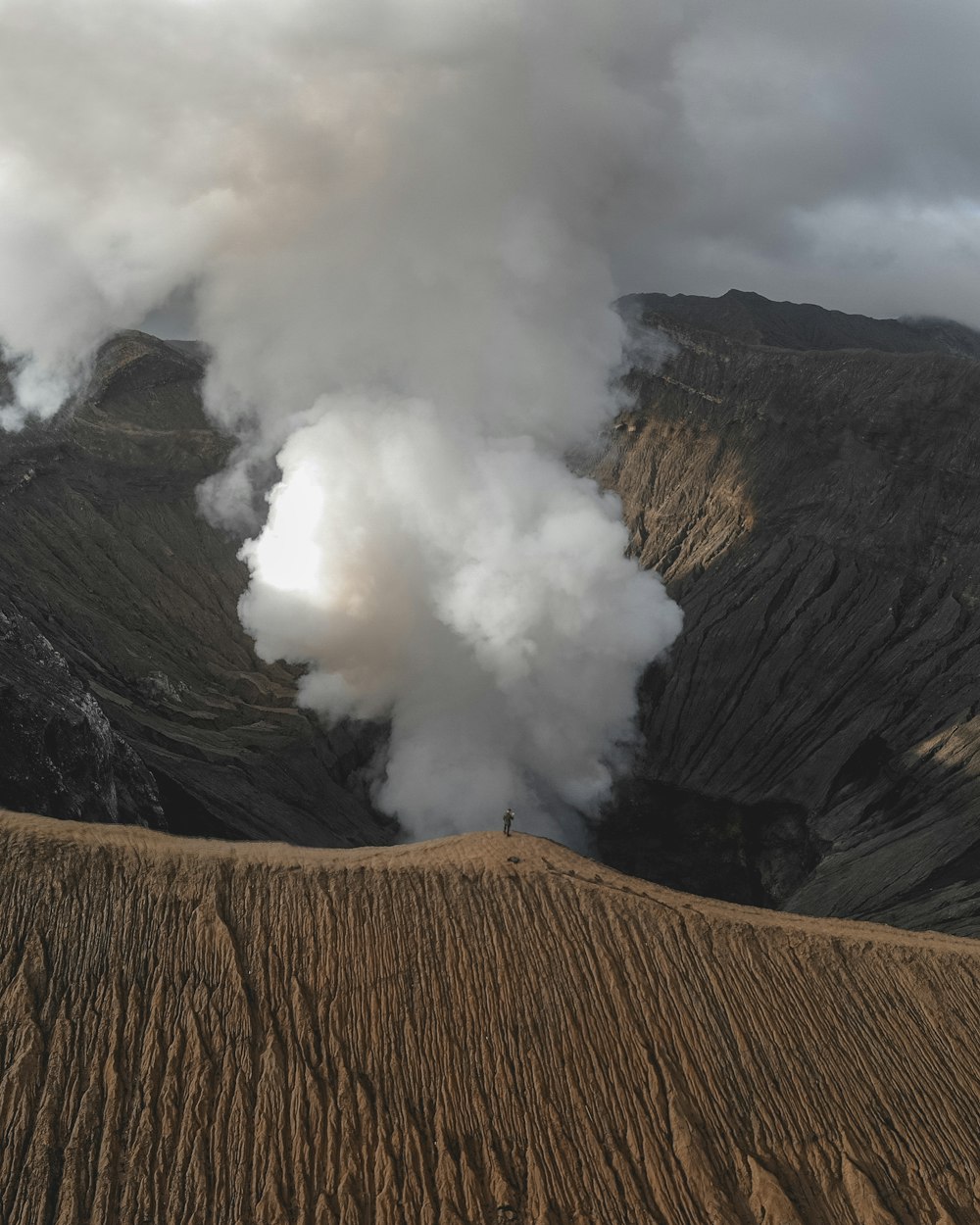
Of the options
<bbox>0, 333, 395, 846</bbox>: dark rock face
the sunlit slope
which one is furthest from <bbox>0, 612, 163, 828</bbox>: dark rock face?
the sunlit slope

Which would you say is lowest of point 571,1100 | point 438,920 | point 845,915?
point 571,1100

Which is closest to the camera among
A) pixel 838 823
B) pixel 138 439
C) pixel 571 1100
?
pixel 571 1100

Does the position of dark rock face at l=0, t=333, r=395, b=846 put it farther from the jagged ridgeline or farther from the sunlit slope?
the sunlit slope

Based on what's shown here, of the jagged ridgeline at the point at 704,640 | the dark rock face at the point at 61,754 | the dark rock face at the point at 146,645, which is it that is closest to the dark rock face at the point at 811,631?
the jagged ridgeline at the point at 704,640

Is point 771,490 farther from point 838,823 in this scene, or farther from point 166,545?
point 166,545

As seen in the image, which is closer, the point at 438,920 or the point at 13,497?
the point at 438,920

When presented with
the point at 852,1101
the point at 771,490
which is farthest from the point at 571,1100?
the point at 771,490
